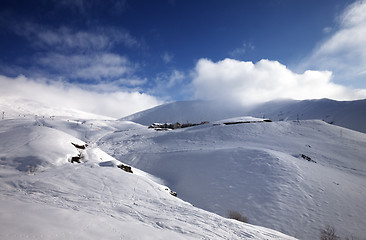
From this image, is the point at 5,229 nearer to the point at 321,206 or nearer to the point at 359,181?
the point at 321,206

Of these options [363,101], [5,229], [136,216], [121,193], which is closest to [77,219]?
[5,229]

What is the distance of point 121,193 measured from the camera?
231 inches

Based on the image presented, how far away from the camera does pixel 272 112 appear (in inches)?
2680

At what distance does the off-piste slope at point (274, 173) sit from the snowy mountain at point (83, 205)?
3.88 m

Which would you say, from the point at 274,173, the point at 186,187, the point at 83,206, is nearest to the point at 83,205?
the point at 83,206

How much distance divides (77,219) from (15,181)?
3.99 metres

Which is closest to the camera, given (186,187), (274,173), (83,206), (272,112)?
(83,206)

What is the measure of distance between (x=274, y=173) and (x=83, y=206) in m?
10.7

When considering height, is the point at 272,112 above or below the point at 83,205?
above

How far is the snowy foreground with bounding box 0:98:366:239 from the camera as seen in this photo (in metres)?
3.70

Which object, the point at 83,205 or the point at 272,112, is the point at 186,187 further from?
the point at 272,112

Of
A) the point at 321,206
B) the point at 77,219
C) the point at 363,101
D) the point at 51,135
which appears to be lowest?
the point at 321,206

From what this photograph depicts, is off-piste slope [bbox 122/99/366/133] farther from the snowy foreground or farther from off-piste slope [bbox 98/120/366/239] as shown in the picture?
the snowy foreground

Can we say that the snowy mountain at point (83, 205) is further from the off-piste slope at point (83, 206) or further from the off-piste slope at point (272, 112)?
the off-piste slope at point (272, 112)
